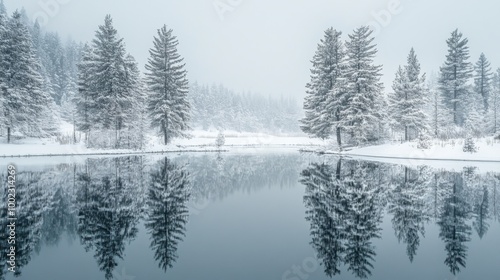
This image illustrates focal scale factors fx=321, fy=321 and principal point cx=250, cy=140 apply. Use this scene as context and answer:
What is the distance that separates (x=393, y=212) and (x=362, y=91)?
3107 centimetres

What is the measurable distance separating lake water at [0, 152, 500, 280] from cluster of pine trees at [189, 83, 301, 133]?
9283cm

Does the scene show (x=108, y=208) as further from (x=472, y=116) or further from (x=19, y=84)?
(x=472, y=116)

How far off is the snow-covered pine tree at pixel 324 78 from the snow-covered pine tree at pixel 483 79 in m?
31.0

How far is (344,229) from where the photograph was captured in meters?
8.75

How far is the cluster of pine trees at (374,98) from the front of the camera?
39.1 metres

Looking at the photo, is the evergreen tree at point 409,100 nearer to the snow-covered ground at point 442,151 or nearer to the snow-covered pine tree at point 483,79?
the snow-covered ground at point 442,151

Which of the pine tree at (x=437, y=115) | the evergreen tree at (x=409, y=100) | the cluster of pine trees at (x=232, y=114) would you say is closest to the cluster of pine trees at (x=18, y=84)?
the evergreen tree at (x=409, y=100)

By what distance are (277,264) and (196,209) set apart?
5226 millimetres

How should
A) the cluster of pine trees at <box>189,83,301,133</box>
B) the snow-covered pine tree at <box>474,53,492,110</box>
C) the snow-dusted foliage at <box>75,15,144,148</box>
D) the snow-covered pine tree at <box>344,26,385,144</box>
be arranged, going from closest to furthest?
1. the snow-covered pine tree at <box>344,26,385,144</box>
2. the snow-dusted foliage at <box>75,15,144,148</box>
3. the snow-covered pine tree at <box>474,53,492,110</box>
4. the cluster of pine trees at <box>189,83,301,133</box>

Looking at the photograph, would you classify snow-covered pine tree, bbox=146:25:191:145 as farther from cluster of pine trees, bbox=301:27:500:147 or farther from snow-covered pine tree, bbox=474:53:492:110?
snow-covered pine tree, bbox=474:53:492:110

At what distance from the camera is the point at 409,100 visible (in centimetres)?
4081

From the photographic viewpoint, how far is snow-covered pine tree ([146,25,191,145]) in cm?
4641

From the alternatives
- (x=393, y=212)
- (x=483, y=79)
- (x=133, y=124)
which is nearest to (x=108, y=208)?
(x=393, y=212)

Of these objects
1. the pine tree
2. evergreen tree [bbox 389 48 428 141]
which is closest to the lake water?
evergreen tree [bbox 389 48 428 141]
